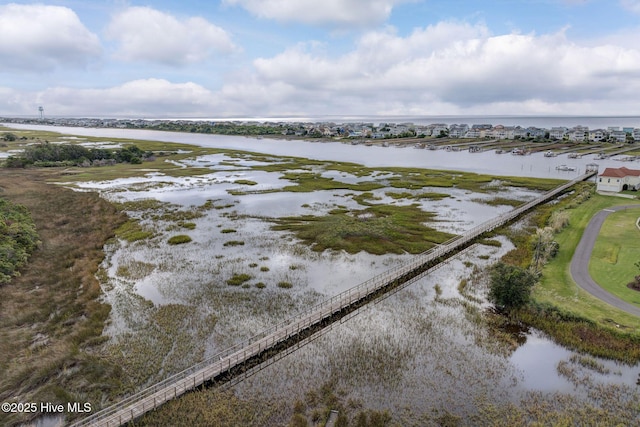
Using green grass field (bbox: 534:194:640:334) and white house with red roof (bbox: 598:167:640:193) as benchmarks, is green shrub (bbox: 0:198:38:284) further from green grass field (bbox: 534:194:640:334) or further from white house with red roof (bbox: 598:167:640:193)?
white house with red roof (bbox: 598:167:640:193)

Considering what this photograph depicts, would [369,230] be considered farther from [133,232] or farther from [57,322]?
[57,322]

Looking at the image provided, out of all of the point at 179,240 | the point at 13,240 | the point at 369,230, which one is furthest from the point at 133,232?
the point at 369,230

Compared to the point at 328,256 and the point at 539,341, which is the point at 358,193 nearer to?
the point at 328,256

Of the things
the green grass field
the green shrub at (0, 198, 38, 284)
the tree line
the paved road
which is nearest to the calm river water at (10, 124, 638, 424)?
the green grass field

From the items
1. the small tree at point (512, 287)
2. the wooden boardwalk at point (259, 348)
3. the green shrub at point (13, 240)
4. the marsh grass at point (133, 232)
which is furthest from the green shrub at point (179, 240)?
the small tree at point (512, 287)

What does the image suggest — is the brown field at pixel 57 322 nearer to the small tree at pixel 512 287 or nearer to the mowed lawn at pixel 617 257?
the small tree at pixel 512 287

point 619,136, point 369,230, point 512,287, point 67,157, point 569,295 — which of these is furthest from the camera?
point 619,136
